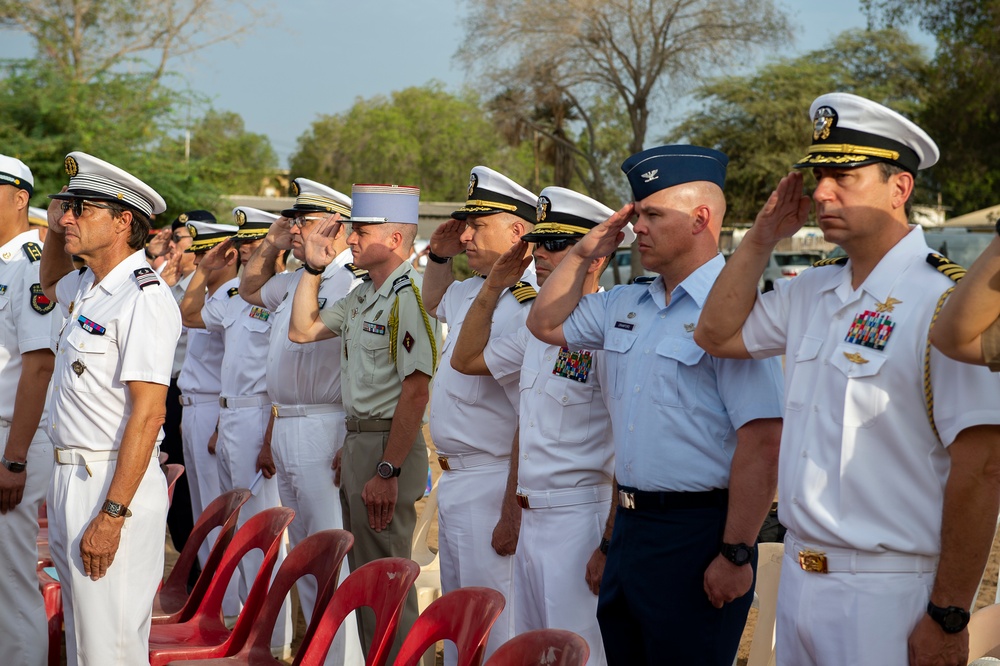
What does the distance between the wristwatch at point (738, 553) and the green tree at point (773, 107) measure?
25401 mm

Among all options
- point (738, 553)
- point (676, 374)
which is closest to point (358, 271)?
point (676, 374)

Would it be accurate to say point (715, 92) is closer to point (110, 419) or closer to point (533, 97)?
A: point (533, 97)

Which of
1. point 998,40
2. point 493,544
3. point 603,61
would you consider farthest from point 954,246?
point 493,544

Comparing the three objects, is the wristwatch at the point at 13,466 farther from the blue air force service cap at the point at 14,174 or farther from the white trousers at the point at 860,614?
the white trousers at the point at 860,614

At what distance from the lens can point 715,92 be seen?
29641 millimetres

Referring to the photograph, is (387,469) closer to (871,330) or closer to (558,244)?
(558,244)

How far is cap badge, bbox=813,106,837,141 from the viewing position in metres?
2.53

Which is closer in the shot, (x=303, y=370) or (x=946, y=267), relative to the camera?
(x=946, y=267)

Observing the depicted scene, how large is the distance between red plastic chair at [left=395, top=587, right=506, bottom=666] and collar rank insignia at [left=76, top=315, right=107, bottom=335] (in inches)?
63.5

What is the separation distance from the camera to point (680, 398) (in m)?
2.90

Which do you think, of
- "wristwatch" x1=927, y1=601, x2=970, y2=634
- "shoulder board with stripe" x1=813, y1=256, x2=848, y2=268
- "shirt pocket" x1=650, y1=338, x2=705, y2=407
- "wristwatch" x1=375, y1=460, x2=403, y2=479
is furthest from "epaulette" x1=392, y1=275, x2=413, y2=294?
"wristwatch" x1=927, y1=601, x2=970, y2=634

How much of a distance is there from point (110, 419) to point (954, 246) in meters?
16.4

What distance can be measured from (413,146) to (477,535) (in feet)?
155

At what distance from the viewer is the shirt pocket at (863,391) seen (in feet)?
7.72
